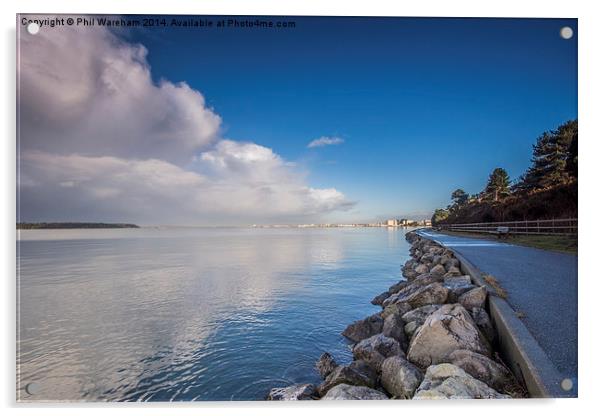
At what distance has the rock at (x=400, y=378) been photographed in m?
2.79

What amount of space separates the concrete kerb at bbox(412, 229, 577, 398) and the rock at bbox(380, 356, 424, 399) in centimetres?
82

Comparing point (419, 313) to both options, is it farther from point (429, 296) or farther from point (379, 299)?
point (379, 299)

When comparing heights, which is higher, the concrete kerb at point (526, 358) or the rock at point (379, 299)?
the concrete kerb at point (526, 358)

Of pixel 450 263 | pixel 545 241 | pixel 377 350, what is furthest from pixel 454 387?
pixel 545 241

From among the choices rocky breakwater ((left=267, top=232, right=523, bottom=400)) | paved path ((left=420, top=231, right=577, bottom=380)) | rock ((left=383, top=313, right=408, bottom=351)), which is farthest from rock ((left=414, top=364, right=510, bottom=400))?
rock ((left=383, top=313, right=408, bottom=351))

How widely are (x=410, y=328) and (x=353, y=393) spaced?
1689 mm

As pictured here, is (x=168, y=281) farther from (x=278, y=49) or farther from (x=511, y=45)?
(x=511, y=45)

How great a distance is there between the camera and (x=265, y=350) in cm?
438

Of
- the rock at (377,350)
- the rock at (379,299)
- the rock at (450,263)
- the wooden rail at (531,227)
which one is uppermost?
the wooden rail at (531,227)

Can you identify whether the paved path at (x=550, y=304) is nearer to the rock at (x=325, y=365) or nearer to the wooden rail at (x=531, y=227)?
the wooden rail at (x=531, y=227)

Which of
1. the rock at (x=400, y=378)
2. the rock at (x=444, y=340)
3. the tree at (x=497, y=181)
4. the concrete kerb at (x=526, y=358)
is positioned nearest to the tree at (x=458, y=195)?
the tree at (x=497, y=181)

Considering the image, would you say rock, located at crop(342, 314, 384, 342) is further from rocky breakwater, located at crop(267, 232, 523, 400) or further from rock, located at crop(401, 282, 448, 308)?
rock, located at crop(401, 282, 448, 308)

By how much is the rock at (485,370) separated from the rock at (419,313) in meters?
1.43

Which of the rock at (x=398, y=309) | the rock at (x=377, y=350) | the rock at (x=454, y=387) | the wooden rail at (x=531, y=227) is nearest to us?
the rock at (x=454, y=387)
